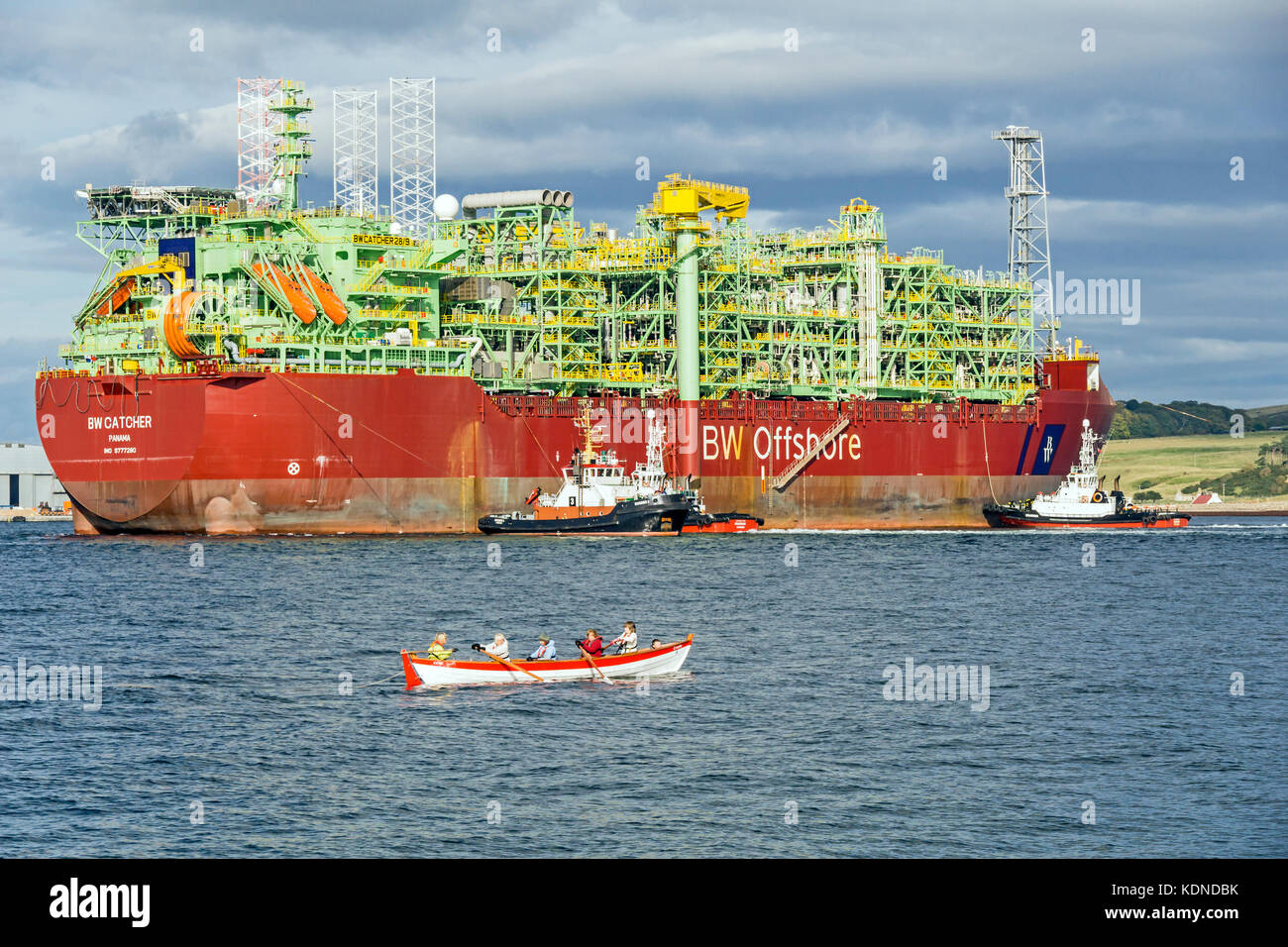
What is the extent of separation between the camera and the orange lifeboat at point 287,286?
303 feet

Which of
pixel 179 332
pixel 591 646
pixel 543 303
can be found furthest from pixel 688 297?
pixel 591 646

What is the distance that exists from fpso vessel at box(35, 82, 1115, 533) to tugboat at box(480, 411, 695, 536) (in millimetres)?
2183

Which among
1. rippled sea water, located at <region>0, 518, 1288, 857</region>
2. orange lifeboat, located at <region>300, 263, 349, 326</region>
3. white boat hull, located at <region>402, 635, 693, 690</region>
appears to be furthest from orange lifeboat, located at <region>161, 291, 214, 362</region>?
white boat hull, located at <region>402, 635, 693, 690</region>

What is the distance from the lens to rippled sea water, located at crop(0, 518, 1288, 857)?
92.2 feet

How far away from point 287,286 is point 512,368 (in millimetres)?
17801

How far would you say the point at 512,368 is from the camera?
105m

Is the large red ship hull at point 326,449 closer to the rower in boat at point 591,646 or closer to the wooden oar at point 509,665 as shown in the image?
the wooden oar at point 509,665

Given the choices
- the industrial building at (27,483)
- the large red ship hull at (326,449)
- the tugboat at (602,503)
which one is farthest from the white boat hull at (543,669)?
the industrial building at (27,483)

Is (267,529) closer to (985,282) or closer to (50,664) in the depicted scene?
(50,664)

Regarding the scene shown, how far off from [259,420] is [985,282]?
69.8m

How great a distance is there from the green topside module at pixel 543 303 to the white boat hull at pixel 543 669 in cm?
5155

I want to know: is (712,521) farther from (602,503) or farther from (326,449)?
(326,449)

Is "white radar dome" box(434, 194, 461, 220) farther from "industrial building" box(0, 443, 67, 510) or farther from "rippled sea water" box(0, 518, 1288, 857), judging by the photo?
"industrial building" box(0, 443, 67, 510)
